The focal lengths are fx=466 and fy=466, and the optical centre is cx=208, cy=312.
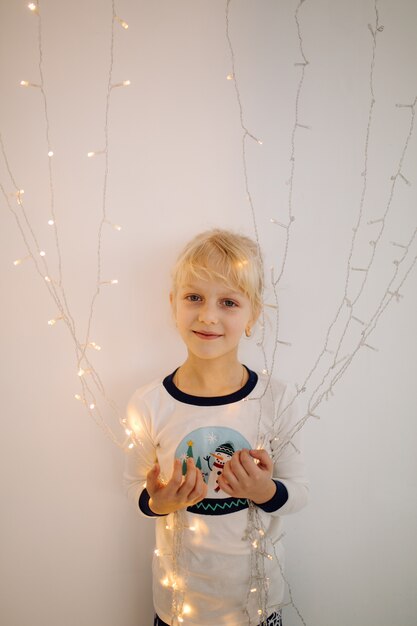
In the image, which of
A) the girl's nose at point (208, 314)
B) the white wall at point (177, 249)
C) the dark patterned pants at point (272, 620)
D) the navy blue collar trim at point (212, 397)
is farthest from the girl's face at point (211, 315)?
the dark patterned pants at point (272, 620)

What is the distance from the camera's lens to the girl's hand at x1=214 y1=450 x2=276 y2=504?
93 cm

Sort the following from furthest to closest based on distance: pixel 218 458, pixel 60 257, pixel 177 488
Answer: pixel 60 257 < pixel 218 458 < pixel 177 488

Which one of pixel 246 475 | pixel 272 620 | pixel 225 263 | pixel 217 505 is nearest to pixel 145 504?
pixel 217 505

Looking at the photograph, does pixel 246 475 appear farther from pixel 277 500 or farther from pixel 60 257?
pixel 60 257

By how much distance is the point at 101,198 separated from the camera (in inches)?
46.9

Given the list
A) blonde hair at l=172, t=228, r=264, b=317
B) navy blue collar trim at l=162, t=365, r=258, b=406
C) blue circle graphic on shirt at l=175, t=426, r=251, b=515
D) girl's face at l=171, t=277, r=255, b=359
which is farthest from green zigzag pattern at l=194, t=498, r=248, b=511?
blonde hair at l=172, t=228, r=264, b=317

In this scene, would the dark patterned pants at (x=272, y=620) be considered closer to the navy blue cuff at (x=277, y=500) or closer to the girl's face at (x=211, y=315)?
the navy blue cuff at (x=277, y=500)

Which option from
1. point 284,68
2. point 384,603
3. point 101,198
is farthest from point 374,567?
point 284,68

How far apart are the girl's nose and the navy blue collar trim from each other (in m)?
0.18

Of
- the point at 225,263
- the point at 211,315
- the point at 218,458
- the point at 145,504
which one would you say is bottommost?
the point at 145,504

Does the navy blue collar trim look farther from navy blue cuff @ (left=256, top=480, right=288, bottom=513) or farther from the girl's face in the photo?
navy blue cuff @ (left=256, top=480, right=288, bottom=513)

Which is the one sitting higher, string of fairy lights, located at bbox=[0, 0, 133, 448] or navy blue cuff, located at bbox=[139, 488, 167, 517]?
string of fairy lights, located at bbox=[0, 0, 133, 448]

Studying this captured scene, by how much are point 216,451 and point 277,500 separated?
0.54 ft

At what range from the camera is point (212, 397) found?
105cm
